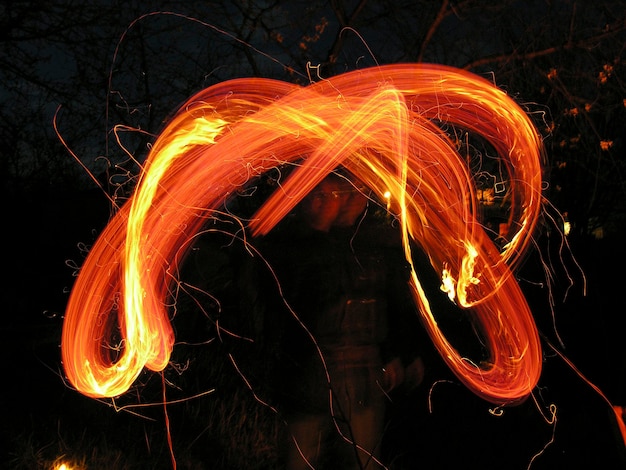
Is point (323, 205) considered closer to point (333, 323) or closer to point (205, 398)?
point (333, 323)

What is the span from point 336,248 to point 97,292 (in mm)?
1716

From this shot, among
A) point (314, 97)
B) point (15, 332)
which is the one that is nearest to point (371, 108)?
point (314, 97)

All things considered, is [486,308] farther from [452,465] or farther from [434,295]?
[434,295]

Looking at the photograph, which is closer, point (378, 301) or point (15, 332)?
point (378, 301)

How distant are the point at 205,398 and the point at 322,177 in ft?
10.1

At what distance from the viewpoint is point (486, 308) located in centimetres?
496

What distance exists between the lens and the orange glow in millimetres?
4391

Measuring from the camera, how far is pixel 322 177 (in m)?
4.41

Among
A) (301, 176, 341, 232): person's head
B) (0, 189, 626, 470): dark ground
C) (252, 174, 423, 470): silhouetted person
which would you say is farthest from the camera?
(0, 189, 626, 470): dark ground

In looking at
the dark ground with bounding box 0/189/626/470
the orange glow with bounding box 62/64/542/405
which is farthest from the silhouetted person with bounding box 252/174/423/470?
the dark ground with bounding box 0/189/626/470

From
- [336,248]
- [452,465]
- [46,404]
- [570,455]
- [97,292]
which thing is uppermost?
[97,292]

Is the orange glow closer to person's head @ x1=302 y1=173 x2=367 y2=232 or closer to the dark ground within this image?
person's head @ x1=302 y1=173 x2=367 y2=232

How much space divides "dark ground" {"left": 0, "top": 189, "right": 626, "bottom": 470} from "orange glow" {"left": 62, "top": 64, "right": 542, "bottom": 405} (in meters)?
0.80

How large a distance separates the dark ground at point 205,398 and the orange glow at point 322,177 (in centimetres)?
80
